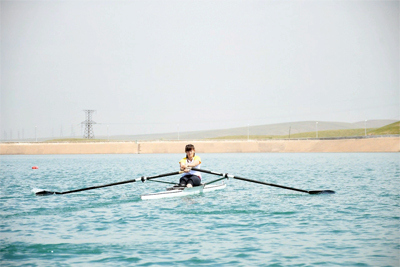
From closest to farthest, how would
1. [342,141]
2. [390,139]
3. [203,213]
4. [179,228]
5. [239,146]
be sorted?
[179,228]
[203,213]
[390,139]
[342,141]
[239,146]

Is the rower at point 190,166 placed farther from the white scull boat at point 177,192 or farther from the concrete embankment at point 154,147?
the concrete embankment at point 154,147

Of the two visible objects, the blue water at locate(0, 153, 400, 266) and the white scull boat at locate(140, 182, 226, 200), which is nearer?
the blue water at locate(0, 153, 400, 266)

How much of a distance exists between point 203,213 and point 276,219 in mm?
2725

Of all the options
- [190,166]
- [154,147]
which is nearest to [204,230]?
[190,166]

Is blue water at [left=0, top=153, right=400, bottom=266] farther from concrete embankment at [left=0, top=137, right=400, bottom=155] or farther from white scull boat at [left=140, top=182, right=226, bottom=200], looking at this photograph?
concrete embankment at [left=0, top=137, right=400, bottom=155]

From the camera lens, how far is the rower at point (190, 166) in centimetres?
2125

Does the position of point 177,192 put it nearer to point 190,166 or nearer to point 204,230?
point 190,166

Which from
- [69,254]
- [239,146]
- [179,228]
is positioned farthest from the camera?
[239,146]

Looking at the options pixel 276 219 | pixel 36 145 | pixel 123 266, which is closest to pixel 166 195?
pixel 276 219

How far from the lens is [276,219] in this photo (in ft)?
52.1

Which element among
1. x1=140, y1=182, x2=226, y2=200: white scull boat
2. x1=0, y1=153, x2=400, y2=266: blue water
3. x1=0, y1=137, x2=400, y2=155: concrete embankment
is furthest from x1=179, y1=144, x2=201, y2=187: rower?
x1=0, y1=137, x2=400, y2=155: concrete embankment

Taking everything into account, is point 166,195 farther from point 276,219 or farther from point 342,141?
point 342,141

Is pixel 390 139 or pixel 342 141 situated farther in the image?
pixel 342 141

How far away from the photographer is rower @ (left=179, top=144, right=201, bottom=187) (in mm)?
21250
